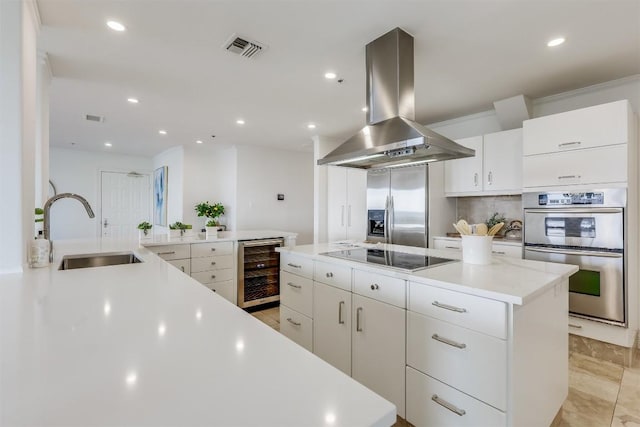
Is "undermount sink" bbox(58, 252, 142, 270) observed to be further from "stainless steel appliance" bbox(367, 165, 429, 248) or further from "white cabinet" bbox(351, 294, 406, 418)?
"stainless steel appliance" bbox(367, 165, 429, 248)

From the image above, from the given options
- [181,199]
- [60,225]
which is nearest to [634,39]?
[181,199]

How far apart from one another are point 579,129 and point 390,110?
181 cm

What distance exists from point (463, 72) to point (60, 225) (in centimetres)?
754

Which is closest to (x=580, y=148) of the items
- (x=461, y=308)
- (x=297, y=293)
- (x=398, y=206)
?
(x=398, y=206)

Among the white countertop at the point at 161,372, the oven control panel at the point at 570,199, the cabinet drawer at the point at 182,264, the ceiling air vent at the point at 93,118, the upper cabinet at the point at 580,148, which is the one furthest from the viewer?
the ceiling air vent at the point at 93,118

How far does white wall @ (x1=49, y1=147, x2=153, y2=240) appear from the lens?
6.29 m

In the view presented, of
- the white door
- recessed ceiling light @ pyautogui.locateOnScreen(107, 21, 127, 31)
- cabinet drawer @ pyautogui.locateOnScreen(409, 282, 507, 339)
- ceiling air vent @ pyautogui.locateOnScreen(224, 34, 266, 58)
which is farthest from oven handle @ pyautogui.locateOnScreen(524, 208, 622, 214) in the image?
the white door

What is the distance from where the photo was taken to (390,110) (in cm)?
214

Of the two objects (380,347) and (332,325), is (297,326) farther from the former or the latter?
(380,347)

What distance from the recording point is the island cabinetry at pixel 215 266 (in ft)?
10.7

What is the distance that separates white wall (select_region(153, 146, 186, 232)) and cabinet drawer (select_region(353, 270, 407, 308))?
16.9ft

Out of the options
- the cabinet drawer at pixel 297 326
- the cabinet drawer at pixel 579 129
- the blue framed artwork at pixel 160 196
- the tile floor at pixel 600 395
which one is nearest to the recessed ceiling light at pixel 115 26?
the cabinet drawer at pixel 297 326

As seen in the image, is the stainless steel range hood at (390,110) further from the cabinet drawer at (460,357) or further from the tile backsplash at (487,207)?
the tile backsplash at (487,207)

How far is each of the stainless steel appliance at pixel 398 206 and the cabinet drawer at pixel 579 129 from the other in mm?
1069
